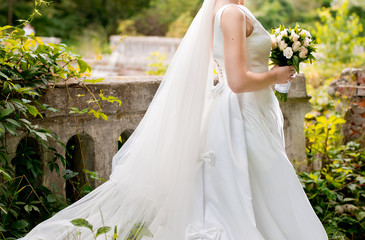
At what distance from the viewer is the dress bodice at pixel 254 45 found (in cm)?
238

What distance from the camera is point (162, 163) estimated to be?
95.7 inches

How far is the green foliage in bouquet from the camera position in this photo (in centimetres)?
244

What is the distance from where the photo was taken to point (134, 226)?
7.78ft

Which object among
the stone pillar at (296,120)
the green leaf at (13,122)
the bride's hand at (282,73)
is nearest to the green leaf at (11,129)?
the green leaf at (13,122)

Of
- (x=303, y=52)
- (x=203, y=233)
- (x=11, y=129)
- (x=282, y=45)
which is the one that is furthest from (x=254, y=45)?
(x=11, y=129)

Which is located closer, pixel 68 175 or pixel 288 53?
pixel 288 53

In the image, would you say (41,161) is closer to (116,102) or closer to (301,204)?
(116,102)

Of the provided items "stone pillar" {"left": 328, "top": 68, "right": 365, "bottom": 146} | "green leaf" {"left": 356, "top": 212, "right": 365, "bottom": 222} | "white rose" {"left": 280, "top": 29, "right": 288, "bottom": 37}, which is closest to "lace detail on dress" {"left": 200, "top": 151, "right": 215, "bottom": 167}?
"white rose" {"left": 280, "top": 29, "right": 288, "bottom": 37}

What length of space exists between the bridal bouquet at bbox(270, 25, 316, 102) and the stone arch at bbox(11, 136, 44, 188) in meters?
1.39

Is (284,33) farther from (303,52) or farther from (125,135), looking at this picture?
(125,135)

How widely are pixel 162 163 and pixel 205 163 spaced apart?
0.22 meters

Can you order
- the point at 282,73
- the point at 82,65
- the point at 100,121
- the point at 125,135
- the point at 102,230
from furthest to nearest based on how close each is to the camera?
1. the point at 125,135
2. the point at 100,121
3. the point at 82,65
4. the point at 282,73
5. the point at 102,230

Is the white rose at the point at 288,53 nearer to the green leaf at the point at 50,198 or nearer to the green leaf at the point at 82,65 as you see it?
the green leaf at the point at 82,65

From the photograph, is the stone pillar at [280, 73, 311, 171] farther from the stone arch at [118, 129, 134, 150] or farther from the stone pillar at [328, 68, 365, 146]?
the stone arch at [118, 129, 134, 150]
